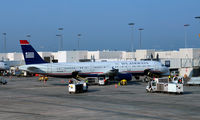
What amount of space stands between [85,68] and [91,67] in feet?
4.26

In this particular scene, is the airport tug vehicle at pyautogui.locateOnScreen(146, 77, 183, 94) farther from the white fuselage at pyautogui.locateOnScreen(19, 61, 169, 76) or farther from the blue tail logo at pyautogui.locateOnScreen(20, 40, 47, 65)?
the blue tail logo at pyautogui.locateOnScreen(20, 40, 47, 65)

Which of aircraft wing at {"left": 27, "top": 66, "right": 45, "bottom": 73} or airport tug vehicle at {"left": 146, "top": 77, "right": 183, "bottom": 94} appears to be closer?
airport tug vehicle at {"left": 146, "top": 77, "right": 183, "bottom": 94}

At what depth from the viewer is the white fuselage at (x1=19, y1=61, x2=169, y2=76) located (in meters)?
59.3

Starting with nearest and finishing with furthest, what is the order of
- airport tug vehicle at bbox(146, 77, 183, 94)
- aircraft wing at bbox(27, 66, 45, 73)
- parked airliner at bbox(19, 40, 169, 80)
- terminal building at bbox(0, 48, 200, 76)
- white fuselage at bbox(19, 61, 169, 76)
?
airport tug vehicle at bbox(146, 77, 183, 94) < aircraft wing at bbox(27, 66, 45, 73) < white fuselage at bbox(19, 61, 169, 76) < parked airliner at bbox(19, 40, 169, 80) < terminal building at bbox(0, 48, 200, 76)

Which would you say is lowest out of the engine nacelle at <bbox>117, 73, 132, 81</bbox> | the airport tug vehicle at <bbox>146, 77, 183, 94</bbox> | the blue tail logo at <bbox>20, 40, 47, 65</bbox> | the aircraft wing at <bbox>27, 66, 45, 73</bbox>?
the airport tug vehicle at <bbox>146, 77, 183, 94</bbox>

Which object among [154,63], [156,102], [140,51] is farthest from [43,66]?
[140,51]

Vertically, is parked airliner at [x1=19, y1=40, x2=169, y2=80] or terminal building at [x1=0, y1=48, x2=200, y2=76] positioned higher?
terminal building at [x1=0, y1=48, x2=200, y2=76]

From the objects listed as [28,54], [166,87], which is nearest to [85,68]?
[28,54]

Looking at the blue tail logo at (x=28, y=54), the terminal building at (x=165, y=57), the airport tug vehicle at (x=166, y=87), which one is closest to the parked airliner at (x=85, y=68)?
the blue tail logo at (x=28, y=54)

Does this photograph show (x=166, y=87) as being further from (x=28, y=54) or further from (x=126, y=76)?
(x=28, y=54)

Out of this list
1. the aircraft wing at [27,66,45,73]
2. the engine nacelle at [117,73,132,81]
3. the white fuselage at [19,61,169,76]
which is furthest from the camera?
the engine nacelle at [117,73,132,81]

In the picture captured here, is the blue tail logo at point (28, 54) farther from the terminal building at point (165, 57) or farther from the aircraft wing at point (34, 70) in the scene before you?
the terminal building at point (165, 57)

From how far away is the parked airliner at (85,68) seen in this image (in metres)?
59.6

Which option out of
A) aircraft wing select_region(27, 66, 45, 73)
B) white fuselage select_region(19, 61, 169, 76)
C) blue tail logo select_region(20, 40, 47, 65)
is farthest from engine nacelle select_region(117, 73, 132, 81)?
blue tail logo select_region(20, 40, 47, 65)
